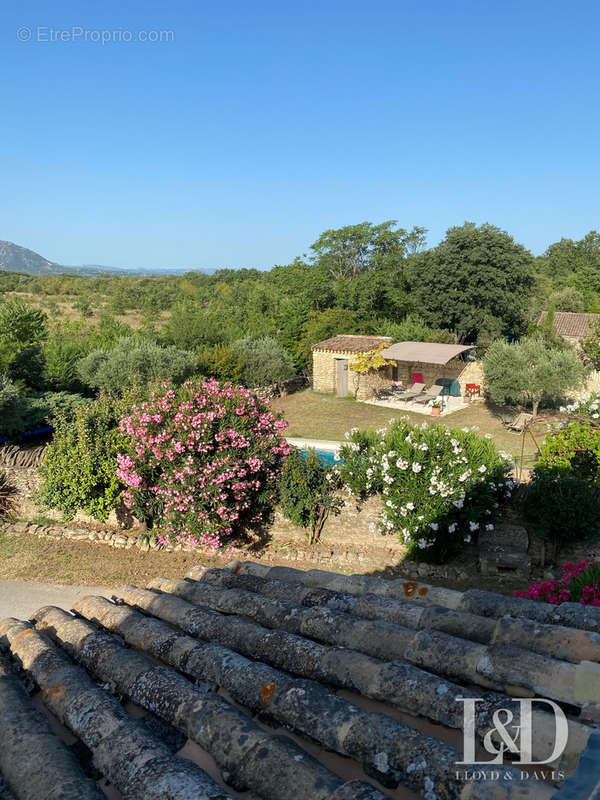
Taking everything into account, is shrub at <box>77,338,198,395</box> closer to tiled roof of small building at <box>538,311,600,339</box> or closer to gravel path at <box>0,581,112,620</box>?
gravel path at <box>0,581,112,620</box>

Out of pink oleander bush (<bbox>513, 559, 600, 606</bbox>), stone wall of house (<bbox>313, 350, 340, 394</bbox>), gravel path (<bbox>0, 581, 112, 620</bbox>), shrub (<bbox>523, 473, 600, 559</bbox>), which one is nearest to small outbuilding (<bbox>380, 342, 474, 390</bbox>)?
stone wall of house (<bbox>313, 350, 340, 394</bbox>)

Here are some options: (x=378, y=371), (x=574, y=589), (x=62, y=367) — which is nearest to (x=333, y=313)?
(x=378, y=371)

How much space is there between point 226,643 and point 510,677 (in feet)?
6.31

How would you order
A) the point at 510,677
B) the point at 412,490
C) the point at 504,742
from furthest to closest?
1. the point at 412,490
2. the point at 510,677
3. the point at 504,742

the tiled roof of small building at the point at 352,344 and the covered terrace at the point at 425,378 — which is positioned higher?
the tiled roof of small building at the point at 352,344

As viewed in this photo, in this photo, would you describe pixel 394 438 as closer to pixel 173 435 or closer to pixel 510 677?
pixel 173 435

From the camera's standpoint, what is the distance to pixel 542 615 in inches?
149

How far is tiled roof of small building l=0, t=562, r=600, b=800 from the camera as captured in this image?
2211mm

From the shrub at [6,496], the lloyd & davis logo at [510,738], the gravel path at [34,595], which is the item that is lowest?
the gravel path at [34,595]

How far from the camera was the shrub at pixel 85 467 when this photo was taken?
42.1 ft

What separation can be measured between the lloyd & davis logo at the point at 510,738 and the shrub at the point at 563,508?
8.60 metres

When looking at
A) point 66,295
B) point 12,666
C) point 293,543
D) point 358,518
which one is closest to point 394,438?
point 358,518

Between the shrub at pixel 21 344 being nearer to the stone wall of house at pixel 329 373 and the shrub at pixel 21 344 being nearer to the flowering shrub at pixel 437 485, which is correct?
the stone wall of house at pixel 329 373

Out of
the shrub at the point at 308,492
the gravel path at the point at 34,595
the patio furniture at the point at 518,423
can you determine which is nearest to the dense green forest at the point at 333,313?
the patio furniture at the point at 518,423
